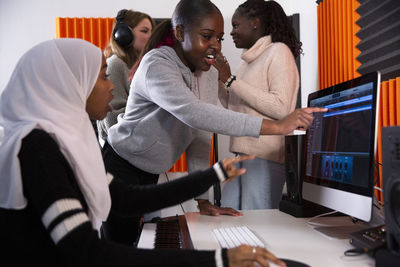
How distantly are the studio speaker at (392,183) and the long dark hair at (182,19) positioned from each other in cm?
93

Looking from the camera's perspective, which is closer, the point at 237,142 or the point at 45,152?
the point at 45,152

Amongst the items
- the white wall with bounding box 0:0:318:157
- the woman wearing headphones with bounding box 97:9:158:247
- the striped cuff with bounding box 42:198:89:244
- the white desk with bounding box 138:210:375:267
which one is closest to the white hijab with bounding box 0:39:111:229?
the striped cuff with bounding box 42:198:89:244

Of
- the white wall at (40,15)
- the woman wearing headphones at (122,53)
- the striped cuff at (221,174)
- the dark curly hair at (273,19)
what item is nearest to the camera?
the striped cuff at (221,174)

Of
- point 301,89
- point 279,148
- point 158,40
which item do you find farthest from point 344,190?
point 301,89

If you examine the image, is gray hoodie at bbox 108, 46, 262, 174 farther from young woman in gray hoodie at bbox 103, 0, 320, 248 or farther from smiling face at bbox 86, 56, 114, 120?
smiling face at bbox 86, 56, 114, 120

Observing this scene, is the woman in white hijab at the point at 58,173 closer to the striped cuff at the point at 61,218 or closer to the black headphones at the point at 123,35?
the striped cuff at the point at 61,218

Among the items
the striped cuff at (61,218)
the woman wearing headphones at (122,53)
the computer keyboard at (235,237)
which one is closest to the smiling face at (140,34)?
the woman wearing headphones at (122,53)

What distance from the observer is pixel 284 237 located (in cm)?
116

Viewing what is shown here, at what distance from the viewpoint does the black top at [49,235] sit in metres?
0.74

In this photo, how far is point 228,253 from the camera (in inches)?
29.9

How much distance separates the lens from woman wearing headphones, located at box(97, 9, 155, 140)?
2139 mm

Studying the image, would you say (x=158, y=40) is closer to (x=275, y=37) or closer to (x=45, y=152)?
(x=275, y=37)

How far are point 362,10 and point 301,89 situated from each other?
0.99 m

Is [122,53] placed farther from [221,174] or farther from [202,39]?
[221,174]
